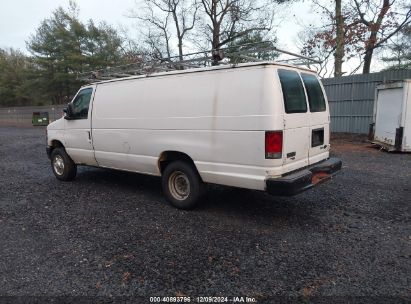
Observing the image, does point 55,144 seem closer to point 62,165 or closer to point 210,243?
point 62,165

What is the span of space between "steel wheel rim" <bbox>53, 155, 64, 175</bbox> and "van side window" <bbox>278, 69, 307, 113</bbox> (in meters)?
5.26

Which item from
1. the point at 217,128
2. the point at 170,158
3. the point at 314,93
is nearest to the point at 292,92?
the point at 314,93

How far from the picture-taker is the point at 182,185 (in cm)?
527

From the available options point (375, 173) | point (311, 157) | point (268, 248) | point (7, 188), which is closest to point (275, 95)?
point (311, 157)

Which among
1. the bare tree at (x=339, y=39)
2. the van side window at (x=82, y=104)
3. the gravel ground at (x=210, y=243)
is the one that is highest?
the bare tree at (x=339, y=39)

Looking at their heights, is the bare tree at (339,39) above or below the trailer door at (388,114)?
above

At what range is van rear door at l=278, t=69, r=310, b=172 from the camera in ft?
13.9

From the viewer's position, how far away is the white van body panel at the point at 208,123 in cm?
414

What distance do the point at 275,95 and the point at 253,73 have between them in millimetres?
415

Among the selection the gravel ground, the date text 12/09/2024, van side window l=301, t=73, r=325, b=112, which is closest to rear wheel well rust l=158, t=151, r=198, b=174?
the gravel ground

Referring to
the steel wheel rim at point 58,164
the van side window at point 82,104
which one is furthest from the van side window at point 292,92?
the steel wheel rim at point 58,164

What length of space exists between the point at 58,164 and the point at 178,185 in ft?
11.7

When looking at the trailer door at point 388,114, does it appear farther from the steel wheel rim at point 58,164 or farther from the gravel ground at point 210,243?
the steel wheel rim at point 58,164

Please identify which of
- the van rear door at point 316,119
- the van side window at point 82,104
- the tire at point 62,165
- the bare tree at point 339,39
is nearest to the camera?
the van rear door at point 316,119
